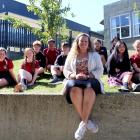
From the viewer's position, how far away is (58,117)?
26.1ft

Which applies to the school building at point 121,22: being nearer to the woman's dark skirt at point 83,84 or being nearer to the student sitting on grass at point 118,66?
the student sitting on grass at point 118,66

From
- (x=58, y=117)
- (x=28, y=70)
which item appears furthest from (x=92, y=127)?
(x=28, y=70)

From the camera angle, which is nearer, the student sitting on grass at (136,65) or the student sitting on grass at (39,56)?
the student sitting on grass at (136,65)

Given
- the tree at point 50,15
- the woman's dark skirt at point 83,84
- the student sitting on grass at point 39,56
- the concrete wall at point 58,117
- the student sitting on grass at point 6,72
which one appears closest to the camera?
the woman's dark skirt at point 83,84

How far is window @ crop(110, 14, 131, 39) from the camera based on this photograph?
104 feet

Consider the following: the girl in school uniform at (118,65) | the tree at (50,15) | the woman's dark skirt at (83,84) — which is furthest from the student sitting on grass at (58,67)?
the tree at (50,15)

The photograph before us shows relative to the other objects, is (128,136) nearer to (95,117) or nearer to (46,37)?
(95,117)

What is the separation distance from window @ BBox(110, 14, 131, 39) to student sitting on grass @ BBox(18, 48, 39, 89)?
879 inches

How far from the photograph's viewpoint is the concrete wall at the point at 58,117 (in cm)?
770

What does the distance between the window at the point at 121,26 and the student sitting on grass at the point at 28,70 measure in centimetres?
2233

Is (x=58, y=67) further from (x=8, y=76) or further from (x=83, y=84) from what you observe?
(x=83, y=84)

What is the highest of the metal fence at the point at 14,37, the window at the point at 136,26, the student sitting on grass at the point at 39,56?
the window at the point at 136,26

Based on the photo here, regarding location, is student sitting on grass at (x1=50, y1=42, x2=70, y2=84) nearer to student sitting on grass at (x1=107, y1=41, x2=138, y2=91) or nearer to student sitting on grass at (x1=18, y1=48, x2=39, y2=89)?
student sitting on grass at (x1=18, y1=48, x2=39, y2=89)

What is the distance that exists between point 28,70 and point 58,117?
2244 mm
